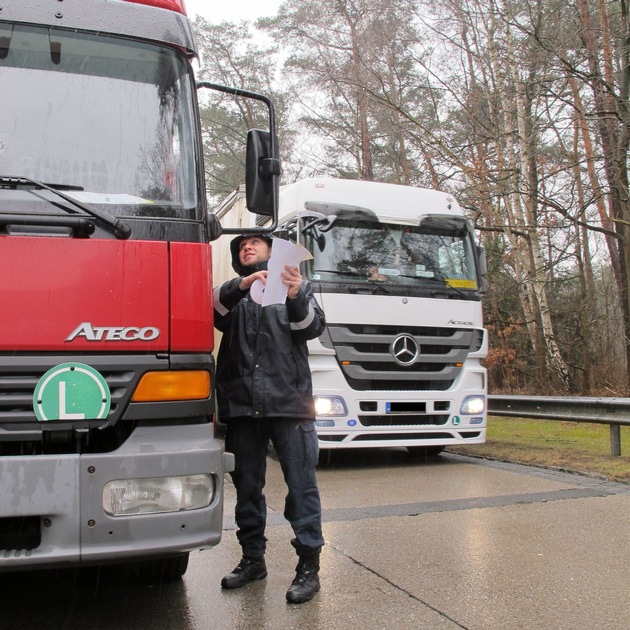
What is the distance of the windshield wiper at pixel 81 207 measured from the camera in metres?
2.88

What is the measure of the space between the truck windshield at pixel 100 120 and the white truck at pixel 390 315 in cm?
388

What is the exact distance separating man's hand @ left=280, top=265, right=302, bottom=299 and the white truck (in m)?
3.48

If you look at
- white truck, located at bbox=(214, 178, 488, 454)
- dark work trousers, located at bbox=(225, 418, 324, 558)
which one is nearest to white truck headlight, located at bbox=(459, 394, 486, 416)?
white truck, located at bbox=(214, 178, 488, 454)

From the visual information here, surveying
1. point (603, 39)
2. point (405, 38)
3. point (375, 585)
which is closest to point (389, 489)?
point (375, 585)

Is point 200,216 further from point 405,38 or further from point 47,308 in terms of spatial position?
point 405,38

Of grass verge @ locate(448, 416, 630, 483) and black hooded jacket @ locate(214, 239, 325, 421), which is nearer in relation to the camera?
black hooded jacket @ locate(214, 239, 325, 421)

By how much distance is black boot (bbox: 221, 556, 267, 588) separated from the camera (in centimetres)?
372

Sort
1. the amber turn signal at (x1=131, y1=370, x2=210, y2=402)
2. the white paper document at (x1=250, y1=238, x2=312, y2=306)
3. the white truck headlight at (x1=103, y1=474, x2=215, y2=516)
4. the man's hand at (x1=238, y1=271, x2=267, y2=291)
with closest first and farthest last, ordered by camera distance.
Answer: the white truck headlight at (x1=103, y1=474, x2=215, y2=516) → the amber turn signal at (x1=131, y1=370, x2=210, y2=402) → the white paper document at (x1=250, y1=238, x2=312, y2=306) → the man's hand at (x1=238, y1=271, x2=267, y2=291)

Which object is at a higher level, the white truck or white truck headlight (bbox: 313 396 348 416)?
the white truck

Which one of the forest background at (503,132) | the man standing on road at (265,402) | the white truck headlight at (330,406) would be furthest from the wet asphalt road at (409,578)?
the forest background at (503,132)

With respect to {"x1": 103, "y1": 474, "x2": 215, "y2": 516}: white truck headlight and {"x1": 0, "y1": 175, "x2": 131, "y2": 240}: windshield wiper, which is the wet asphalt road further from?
{"x1": 0, "y1": 175, "x2": 131, "y2": 240}: windshield wiper

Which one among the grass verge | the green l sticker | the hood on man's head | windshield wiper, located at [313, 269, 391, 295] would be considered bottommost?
the grass verge

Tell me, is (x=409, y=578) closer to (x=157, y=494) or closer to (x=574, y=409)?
(x=157, y=494)

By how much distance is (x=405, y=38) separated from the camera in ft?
60.4
